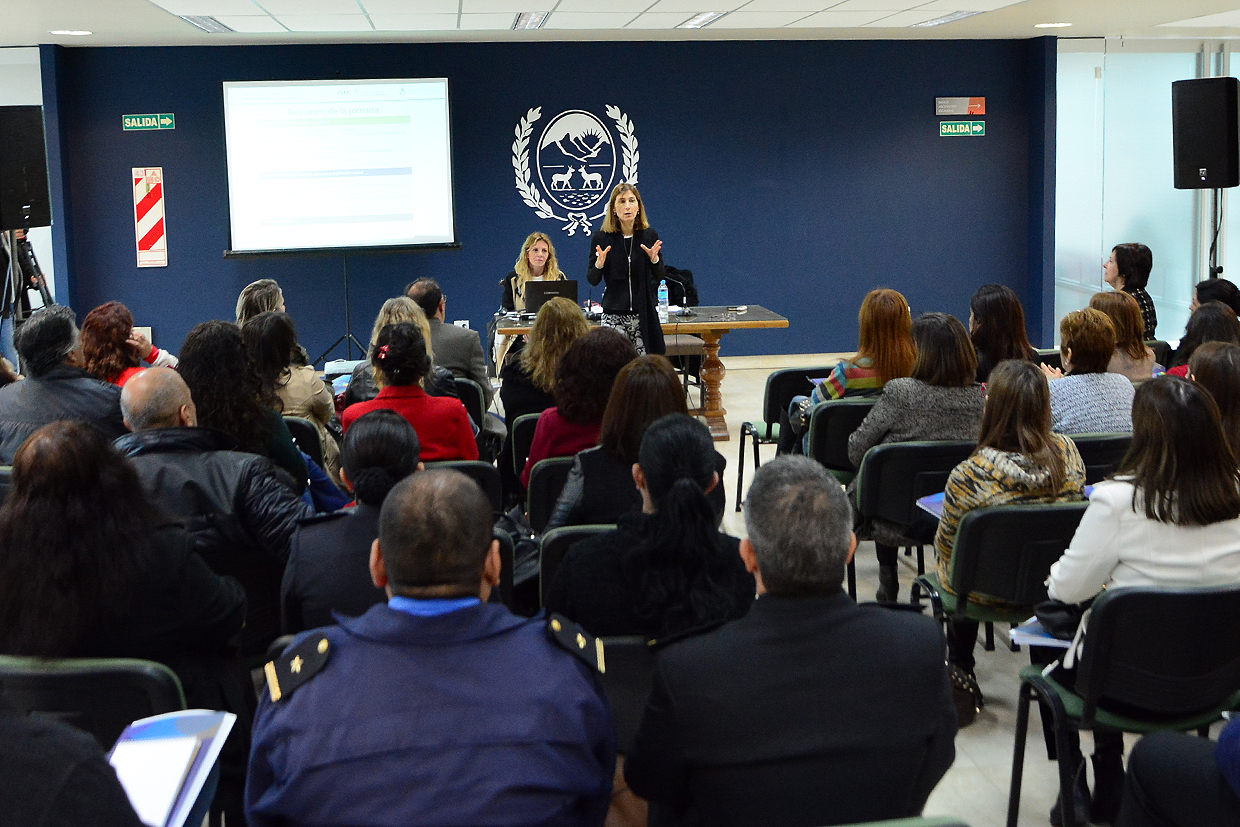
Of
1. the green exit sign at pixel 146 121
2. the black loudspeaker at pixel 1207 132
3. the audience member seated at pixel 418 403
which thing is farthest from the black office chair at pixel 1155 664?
the green exit sign at pixel 146 121

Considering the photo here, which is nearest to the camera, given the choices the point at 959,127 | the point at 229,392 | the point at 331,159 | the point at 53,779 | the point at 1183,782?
the point at 53,779

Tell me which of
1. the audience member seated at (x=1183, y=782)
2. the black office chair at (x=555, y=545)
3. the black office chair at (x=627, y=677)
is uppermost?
the black office chair at (x=555, y=545)

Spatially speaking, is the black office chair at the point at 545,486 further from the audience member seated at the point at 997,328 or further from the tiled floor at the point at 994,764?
the audience member seated at the point at 997,328

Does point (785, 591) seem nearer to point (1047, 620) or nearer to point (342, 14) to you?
point (1047, 620)

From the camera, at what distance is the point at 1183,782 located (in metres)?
1.91

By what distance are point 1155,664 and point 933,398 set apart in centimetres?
166

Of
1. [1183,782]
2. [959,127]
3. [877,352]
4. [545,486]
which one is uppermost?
[959,127]

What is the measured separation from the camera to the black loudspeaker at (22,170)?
7109mm

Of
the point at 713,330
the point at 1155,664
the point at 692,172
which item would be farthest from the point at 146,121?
the point at 1155,664

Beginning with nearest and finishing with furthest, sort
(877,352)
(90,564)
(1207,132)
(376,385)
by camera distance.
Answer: (90,564) < (376,385) < (877,352) < (1207,132)

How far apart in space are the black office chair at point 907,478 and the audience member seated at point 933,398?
0.37ft

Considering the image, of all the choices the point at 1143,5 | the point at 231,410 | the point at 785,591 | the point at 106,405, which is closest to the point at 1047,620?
the point at 785,591

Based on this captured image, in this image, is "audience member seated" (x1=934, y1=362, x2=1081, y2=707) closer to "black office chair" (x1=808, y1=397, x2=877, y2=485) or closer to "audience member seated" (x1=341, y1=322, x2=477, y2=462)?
"black office chair" (x1=808, y1=397, x2=877, y2=485)

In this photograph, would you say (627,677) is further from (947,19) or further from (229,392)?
(947,19)
